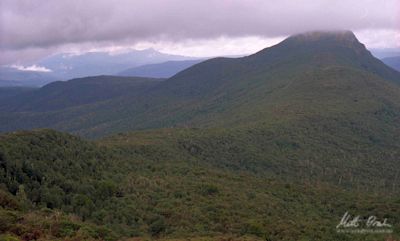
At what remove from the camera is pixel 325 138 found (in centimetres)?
11481

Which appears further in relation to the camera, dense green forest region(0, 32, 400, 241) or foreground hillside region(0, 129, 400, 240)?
dense green forest region(0, 32, 400, 241)

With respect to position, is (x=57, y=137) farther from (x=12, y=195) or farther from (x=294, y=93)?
(x=294, y=93)

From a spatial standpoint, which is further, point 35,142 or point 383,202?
point 383,202

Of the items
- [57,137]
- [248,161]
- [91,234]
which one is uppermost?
[57,137]

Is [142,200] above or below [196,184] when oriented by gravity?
above

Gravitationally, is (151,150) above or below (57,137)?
below

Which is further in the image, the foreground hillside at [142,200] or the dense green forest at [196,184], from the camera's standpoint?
the dense green forest at [196,184]

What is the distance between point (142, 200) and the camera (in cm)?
5019

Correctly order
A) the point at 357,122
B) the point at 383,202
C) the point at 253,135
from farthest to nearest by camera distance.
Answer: the point at 357,122, the point at 253,135, the point at 383,202

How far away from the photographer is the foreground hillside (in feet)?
127

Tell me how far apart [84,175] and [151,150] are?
84.1 ft

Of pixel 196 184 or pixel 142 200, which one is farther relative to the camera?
pixel 196 184

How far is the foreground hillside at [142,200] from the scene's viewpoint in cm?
3872

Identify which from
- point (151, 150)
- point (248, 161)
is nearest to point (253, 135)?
point (248, 161)
